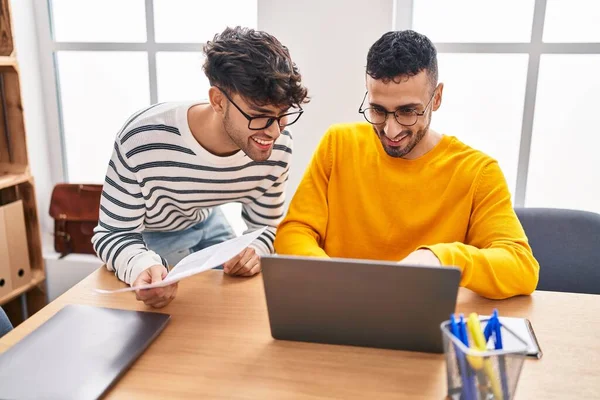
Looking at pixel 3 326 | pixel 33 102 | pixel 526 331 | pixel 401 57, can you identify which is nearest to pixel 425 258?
pixel 526 331

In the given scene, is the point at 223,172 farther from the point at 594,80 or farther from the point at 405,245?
the point at 594,80

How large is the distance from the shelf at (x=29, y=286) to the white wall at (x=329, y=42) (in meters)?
1.40

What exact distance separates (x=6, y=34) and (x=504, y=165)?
2.13 metres

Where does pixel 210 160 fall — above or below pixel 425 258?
above

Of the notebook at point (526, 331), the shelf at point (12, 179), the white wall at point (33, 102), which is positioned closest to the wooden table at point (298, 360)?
the notebook at point (526, 331)

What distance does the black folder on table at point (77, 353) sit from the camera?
2.54 ft

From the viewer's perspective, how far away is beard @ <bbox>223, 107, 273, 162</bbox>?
4.10 feet

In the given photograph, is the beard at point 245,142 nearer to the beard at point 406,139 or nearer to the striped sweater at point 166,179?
the striped sweater at point 166,179

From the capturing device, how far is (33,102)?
248 centimetres

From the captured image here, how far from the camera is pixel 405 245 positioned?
1.36m

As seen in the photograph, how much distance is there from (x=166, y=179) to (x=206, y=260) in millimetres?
490

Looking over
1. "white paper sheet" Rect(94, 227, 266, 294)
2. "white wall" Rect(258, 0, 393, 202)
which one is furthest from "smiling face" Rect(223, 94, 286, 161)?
"white wall" Rect(258, 0, 393, 202)

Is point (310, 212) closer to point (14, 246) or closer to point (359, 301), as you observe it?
point (359, 301)

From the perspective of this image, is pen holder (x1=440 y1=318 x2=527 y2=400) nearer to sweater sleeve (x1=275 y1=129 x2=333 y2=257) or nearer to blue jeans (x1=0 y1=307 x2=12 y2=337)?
sweater sleeve (x1=275 y1=129 x2=333 y2=257)
